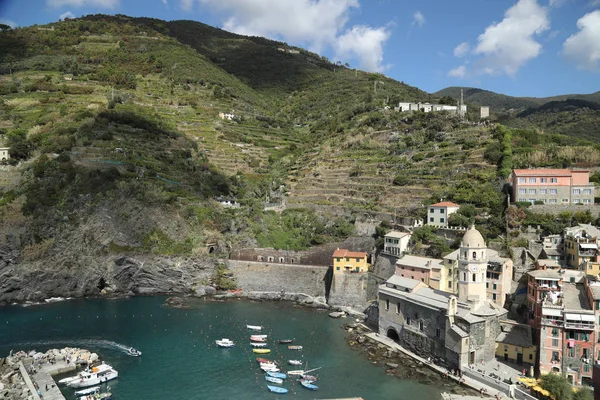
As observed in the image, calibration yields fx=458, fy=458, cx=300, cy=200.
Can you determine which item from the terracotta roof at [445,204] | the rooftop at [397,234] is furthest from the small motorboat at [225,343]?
the terracotta roof at [445,204]

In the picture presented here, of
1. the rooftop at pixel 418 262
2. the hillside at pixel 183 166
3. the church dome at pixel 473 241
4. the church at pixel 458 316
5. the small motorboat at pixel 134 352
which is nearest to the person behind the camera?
the church at pixel 458 316

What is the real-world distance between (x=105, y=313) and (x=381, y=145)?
39.0 metres

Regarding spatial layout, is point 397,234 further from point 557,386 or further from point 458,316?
point 557,386

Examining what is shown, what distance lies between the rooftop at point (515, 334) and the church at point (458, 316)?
1.27 feet

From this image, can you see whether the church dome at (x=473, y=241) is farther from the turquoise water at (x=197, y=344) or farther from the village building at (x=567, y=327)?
the turquoise water at (x=197, y=344)

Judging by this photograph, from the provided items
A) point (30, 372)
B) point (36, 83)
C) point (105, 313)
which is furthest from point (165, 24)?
point (30, 372)

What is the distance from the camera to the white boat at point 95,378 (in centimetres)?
2642

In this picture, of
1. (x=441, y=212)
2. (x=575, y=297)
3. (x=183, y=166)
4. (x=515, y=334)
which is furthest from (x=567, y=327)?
(x=183, y=166)

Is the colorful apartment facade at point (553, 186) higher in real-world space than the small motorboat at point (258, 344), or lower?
A: higher

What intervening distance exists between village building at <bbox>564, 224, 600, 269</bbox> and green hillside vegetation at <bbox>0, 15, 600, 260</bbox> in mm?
5306

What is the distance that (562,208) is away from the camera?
3572cm

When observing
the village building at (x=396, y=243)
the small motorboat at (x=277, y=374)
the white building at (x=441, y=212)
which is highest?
the white building at (x=441, y=212)

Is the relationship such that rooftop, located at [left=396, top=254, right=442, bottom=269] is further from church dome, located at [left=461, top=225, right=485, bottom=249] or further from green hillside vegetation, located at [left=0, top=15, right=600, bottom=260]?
green hillside vegetation, located at [left=0, top=15, right=600, bottom=260]

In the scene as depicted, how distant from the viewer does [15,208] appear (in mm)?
46562
